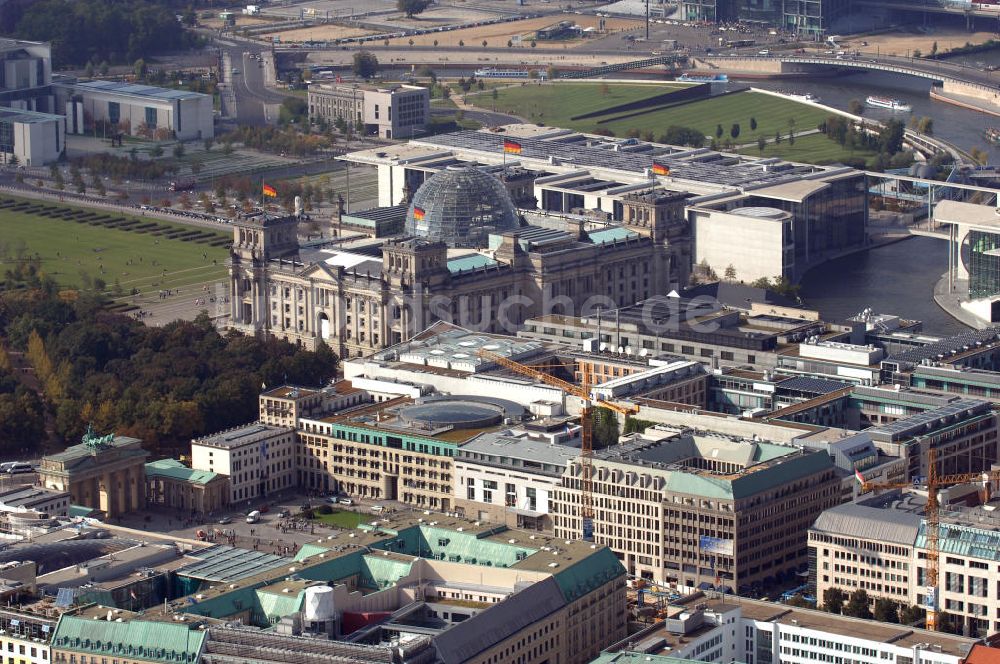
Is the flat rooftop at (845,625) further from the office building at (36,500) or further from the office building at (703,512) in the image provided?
the office building at (36,500)

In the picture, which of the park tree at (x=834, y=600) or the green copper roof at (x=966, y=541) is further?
the park tree at (x=834, y=600)

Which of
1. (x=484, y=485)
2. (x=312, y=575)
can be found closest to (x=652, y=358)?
(x=484, y=485)

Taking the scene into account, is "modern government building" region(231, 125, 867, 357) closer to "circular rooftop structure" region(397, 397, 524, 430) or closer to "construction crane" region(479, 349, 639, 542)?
"construction crane" region(479, 349, 639, 542)

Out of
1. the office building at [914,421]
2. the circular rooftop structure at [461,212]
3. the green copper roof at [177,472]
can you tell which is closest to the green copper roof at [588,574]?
the office building at [914,421]

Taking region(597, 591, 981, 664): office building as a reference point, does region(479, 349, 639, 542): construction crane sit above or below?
above

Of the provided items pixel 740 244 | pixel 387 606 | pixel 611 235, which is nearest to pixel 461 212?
pixel 611 235

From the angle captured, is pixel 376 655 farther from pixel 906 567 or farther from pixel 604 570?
pixel 906 567

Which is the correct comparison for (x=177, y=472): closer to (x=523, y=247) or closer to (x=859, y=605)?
(x=859, y=605)

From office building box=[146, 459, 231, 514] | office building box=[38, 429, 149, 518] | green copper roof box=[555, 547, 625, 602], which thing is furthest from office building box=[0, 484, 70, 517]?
green copper roof box=[555, 547, 625, 602]
